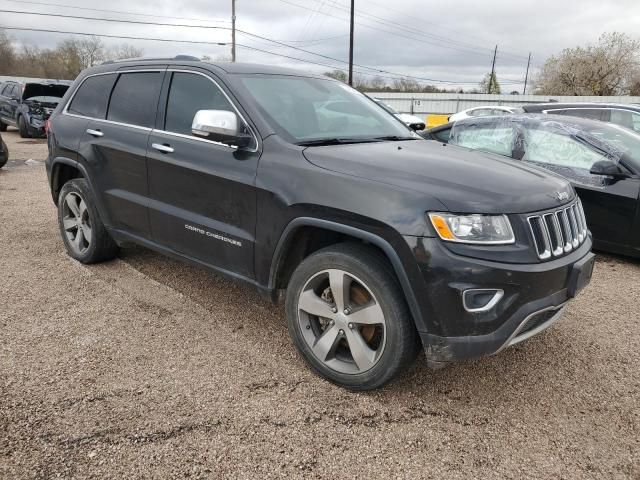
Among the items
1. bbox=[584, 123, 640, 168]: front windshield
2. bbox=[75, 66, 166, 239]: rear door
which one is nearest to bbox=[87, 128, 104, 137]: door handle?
bbox=[75, 66, 166, 239]: rear door

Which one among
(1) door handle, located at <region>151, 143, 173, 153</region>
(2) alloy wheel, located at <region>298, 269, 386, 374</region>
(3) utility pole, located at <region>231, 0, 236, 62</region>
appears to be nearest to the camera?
(2) alloy wheel, located at <region>298, 269, 386, 374</region>

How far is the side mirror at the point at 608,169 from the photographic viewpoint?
4.90m

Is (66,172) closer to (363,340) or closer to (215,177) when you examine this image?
(215,177)

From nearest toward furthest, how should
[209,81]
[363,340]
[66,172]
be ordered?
1. [363,340]
2. [209,81]
3. [66,172]

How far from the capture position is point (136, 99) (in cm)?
389

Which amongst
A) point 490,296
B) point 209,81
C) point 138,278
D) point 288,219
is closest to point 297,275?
point 288,219

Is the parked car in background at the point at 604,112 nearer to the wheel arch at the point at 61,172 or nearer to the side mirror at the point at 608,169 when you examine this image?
the side mirror at the point at 608,169

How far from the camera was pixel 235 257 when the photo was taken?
10.4 ft

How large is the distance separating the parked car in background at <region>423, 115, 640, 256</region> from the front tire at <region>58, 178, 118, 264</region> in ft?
14.3

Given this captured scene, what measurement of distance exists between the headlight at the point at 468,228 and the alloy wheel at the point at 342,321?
0.49m

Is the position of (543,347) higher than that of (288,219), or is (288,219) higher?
(288,219)

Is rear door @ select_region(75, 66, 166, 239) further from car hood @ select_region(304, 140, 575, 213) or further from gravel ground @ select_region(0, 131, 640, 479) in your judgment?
car hood @ select_region(304, 140, 575, 213)

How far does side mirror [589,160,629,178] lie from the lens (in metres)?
4.90

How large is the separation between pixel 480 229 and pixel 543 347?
58.5 inches
